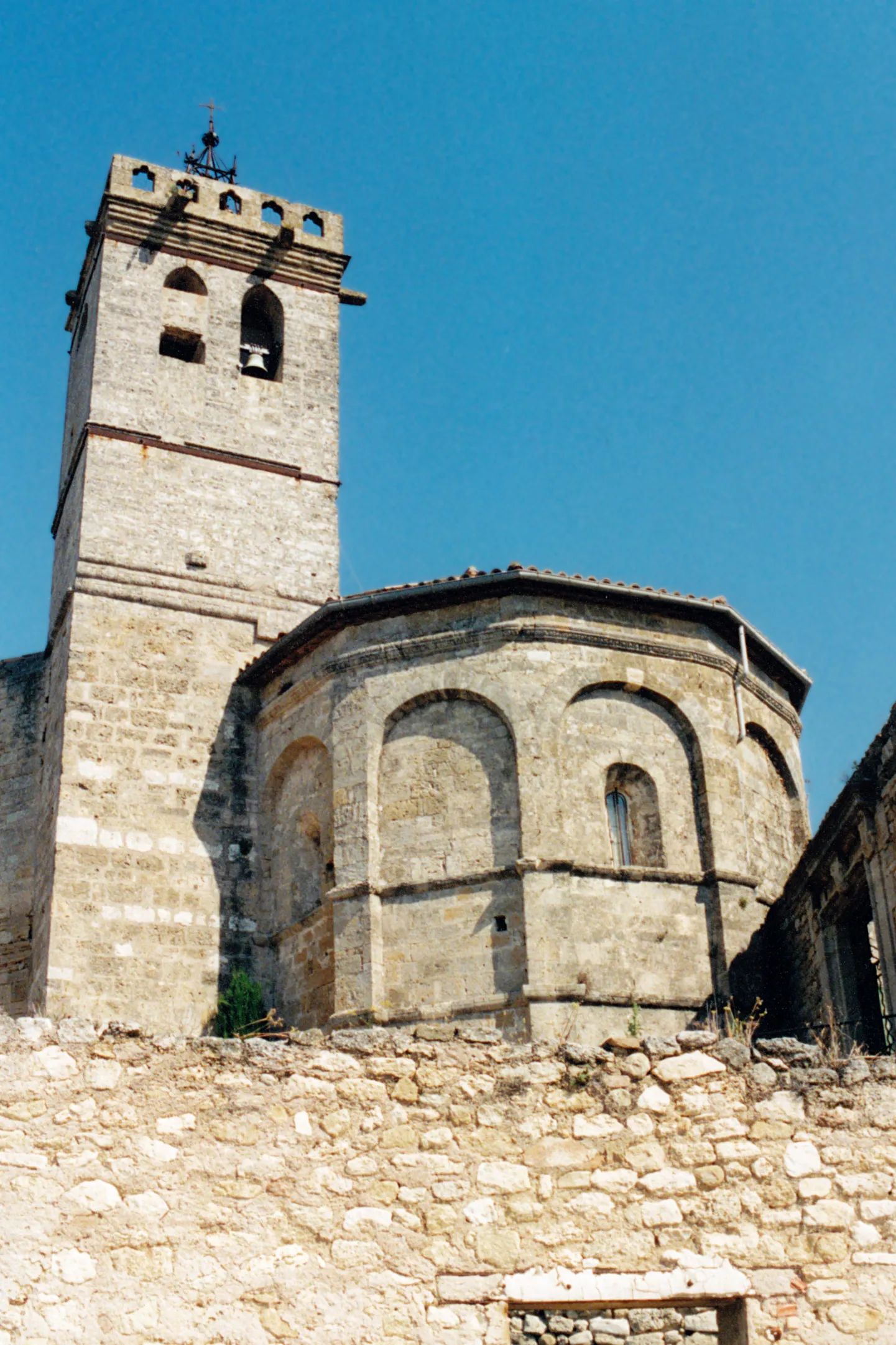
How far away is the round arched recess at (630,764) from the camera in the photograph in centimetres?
1770

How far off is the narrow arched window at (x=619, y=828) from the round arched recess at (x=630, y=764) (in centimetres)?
17

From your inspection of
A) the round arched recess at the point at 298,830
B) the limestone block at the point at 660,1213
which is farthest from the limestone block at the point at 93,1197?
the round arched recess at the point at 298,830

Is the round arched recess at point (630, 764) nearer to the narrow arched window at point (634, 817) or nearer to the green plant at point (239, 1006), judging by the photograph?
the narrow arched window at point (634, 817)

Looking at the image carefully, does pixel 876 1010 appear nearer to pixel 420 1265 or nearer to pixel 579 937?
pixel 579 937

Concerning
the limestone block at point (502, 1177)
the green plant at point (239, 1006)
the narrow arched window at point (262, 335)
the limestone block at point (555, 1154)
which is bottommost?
the limestone block at point (502, 1177)

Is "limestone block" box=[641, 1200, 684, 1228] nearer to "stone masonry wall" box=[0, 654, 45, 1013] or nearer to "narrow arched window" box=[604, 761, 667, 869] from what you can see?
"narrow arched window" box=[604, 761, 667, 869]

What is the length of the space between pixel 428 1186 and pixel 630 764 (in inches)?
416

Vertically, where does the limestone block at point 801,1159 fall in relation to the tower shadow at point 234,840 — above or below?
below

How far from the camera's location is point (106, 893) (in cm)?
1866

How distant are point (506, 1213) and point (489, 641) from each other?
35.4 ft

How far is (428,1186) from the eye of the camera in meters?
7.94

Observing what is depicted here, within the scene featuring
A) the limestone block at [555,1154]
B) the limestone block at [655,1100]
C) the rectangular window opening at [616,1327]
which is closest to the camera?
the limestone block at [555,1154]

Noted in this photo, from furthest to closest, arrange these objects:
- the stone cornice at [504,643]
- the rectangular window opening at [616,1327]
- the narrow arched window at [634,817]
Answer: the stone cornice at [504,643]
the narrow arched window at [634,817]
the rectangular window opening at [616,1327]

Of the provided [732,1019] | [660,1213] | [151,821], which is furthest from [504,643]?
[660,1213]
